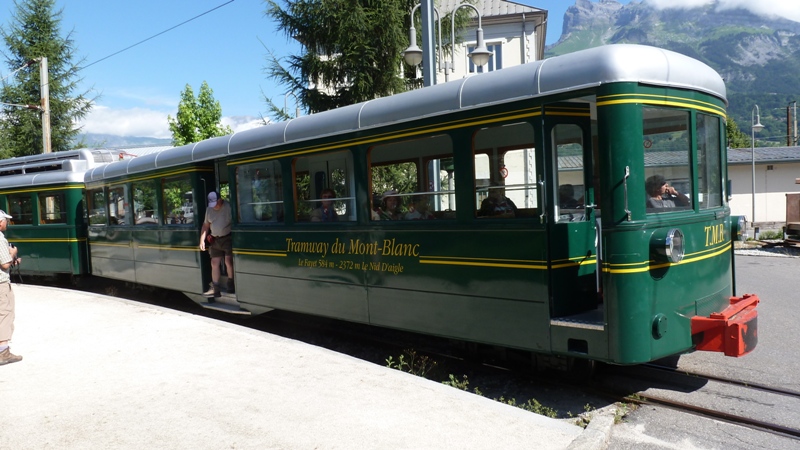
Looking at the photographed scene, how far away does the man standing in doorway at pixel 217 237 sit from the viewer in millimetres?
9688

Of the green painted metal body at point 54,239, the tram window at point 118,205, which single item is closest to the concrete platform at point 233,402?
the tram window at point 118,205

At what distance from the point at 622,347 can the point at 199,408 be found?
339 centimetres

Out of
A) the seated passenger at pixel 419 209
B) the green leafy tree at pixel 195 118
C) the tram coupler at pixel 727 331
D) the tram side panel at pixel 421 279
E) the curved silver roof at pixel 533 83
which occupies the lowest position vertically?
the tram coupler at pixel 727 331

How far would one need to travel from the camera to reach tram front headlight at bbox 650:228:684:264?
204 inches

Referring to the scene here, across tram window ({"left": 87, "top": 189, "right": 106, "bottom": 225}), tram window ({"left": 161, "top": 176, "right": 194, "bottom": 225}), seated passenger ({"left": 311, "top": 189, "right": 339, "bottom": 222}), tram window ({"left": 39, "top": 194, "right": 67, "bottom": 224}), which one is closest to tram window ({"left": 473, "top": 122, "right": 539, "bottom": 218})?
seated passenger ({"left": 311, "top": 189, "right": 339, "bottom": 222})

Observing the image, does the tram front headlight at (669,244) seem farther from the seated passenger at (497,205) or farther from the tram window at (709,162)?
the seated passenger at (497,205)

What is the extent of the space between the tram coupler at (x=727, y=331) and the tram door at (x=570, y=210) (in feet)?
A: 2.90

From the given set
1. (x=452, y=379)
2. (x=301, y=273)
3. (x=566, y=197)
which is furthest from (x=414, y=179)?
(x=301, y=273)

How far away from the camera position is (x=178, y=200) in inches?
420

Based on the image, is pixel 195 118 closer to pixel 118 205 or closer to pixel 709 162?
pixel 118 205

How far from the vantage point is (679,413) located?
538 cm

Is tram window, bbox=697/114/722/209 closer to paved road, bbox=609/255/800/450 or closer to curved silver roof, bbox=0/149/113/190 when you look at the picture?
paved road, bbox=609/255/800/450

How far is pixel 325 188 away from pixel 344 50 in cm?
975

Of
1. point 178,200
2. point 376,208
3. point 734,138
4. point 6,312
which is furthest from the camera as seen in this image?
point 734,138
